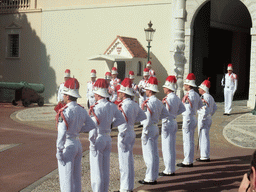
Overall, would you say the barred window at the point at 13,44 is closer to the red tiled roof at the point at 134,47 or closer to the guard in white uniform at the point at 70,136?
the red tiled roof at the point at 134,47

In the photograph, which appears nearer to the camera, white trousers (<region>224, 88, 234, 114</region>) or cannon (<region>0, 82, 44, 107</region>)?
white trousers (<region>224, 88, 234, 114</region>)

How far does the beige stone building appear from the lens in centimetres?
2083

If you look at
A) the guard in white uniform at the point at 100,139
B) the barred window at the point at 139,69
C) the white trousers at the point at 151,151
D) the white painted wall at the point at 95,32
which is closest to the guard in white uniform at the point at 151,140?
the white trousers at the point at 151,151

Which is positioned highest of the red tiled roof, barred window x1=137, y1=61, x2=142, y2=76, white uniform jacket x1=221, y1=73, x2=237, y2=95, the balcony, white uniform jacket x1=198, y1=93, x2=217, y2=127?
the balcony

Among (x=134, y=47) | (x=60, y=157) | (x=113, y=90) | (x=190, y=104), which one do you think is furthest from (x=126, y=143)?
(x=134, y=47)

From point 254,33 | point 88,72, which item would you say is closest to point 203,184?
point 254,33

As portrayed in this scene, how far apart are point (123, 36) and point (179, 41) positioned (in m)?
3.48

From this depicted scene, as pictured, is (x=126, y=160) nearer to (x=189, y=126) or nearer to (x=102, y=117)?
(x=102, y=117)

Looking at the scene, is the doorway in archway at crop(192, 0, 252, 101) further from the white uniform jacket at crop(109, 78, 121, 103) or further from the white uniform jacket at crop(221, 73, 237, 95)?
the white uniform jacket at crop(109, 78, 121, 103)

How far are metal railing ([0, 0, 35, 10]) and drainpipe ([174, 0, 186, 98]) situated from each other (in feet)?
35.1

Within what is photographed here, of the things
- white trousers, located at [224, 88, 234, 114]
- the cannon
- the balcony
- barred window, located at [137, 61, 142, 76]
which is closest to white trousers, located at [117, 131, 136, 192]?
white trousers, located at [224, 88, 234, 114]

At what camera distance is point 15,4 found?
27.2 metres

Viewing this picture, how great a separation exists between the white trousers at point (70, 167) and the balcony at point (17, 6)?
21817 millimetres

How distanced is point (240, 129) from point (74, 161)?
28.8ft
